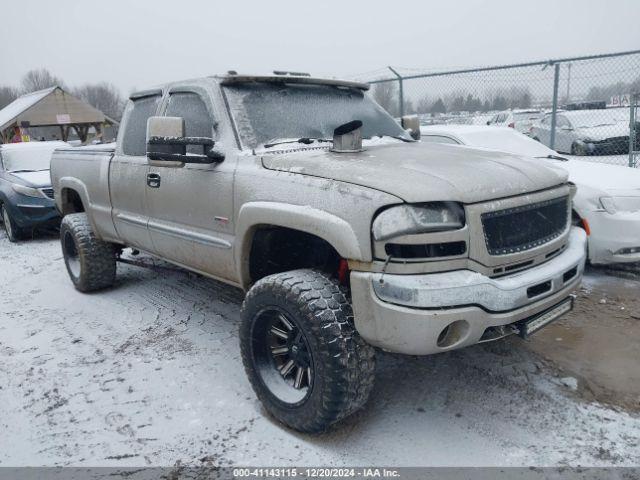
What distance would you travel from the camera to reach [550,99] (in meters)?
8.79

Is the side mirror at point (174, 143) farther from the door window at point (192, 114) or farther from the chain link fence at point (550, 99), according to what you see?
the chain link fence at point (550, 99)

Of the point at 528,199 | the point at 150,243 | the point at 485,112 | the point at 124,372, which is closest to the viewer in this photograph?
the point at 528,199

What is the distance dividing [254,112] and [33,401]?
239 centimetres

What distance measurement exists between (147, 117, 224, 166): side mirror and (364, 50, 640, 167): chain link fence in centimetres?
712

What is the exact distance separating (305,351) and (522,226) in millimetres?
1337

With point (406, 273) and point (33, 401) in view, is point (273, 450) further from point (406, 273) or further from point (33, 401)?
point (33, 401)

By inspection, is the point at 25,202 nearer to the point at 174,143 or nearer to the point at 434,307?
the point at 174,143

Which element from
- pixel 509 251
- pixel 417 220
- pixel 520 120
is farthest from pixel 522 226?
pixel 520 120

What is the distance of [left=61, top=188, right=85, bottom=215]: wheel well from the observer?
5.57 meters

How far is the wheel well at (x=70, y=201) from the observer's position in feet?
18.3

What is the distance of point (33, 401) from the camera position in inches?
128

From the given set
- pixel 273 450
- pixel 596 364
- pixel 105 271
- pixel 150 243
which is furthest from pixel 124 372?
pixel 596 364

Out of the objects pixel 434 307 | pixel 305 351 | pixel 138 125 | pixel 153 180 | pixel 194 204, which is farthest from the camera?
pixel 138 125

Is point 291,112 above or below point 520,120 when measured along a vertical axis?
above
